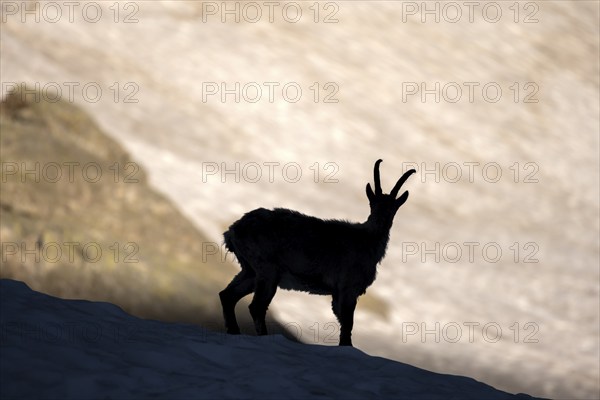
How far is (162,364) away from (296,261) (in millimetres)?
2516

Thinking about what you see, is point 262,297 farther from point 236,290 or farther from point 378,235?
point 378,235

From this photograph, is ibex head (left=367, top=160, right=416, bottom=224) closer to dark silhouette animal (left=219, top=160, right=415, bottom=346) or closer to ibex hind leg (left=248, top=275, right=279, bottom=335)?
dark silhouette animal (left=219, top=160, right=415, bottom=346)

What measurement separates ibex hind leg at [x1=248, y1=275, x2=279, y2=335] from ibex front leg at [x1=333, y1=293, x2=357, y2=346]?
851mm

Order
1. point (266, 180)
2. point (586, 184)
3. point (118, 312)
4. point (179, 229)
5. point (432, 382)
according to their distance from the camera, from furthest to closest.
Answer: point (586, 184), point (266, 180), point (179, 229), point (118, 312), point (432, 382)

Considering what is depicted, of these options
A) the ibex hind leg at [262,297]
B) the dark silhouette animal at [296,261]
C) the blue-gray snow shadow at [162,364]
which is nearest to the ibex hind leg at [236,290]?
the dark silhouette animal at [296,261]

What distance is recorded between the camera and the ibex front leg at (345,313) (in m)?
11.0

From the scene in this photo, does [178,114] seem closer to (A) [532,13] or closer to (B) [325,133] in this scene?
(B) [325,133]

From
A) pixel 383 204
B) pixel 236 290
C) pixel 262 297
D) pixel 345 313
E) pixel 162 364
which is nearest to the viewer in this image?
pixel 162 364

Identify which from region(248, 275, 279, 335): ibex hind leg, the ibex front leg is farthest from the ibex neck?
region(248, 275, 279, 335): ibex hind leg

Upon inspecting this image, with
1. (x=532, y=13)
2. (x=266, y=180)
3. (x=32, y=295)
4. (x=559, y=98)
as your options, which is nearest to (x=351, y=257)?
(x=32, y=295)

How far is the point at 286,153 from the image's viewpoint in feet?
66.9

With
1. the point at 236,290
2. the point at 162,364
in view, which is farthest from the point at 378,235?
the point at 162,364

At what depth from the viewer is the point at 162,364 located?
9102mm

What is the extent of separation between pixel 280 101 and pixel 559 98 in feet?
27.1
